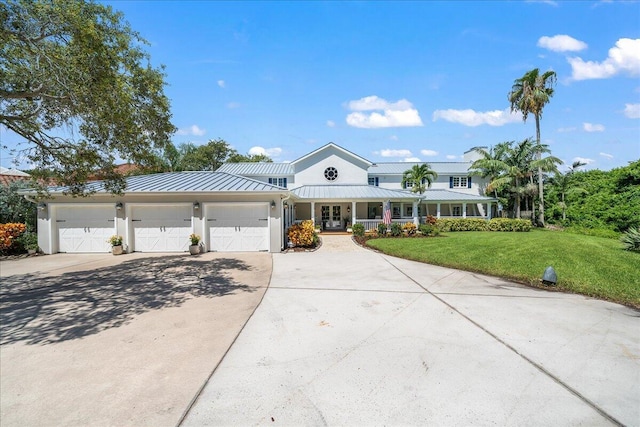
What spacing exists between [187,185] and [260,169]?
48.9 ft

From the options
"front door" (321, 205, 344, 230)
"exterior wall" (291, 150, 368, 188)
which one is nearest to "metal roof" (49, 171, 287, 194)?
"exterior wall" (291, 150, 368, 188)

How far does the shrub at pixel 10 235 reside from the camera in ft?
45.0

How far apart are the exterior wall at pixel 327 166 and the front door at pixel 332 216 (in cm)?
228

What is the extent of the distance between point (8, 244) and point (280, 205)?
12960mm

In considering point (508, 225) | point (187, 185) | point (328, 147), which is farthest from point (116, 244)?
point (508, 225)

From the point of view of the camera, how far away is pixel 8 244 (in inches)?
545

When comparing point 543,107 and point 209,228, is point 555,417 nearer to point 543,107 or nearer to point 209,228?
point 209,228

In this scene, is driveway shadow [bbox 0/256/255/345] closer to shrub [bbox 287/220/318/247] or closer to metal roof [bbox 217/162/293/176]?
shrub [bbox 287/220/318/247]

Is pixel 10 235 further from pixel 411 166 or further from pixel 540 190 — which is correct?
pixel 540 190

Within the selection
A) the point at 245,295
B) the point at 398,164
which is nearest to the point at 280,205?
the point at 245,295

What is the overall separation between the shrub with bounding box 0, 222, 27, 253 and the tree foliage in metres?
7.63

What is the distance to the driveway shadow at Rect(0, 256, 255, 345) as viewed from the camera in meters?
5.46

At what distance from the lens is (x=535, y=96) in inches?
1056

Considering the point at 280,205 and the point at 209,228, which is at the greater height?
the point at 280,205
